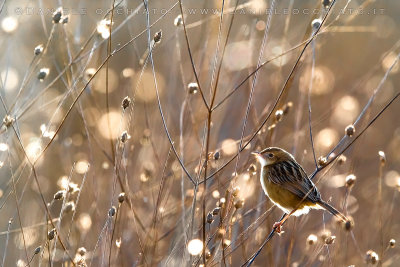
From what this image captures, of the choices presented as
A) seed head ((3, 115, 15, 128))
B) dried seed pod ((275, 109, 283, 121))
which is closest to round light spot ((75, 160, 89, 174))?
seed head ((3, 115, 15, 128))

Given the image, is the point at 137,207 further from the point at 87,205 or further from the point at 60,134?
the point at 60,134

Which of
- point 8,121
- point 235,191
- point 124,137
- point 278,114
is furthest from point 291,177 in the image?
point 8,121

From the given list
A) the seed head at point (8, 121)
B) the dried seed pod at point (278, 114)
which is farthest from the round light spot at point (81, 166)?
the dried seed pod at point (278, 114)

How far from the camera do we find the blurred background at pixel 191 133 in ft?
11.4

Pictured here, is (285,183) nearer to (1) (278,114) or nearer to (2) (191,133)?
(2) (191,133)

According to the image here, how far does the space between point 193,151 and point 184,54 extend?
6.49ft

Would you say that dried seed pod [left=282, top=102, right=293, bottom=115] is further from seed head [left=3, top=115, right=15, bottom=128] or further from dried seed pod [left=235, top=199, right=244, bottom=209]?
seed head [left=3, top=115, right=15, bottom=128]

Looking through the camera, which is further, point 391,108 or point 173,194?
point 391,108

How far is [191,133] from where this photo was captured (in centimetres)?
502

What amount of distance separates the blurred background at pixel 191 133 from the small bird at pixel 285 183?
0.13 meters

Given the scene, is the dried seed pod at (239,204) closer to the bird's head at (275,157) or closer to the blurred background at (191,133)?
the blurred background at (191,133)

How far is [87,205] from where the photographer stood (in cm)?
575

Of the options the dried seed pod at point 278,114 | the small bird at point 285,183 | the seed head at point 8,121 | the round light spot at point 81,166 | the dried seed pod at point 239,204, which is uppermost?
the round light spot at point 81,166

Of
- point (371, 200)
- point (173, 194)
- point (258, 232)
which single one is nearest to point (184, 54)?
point (173, 194)
